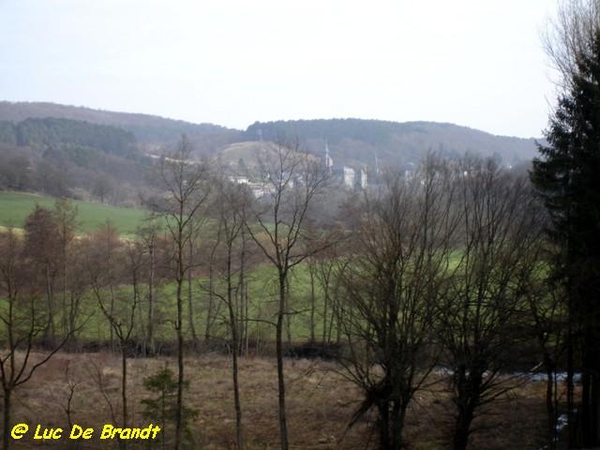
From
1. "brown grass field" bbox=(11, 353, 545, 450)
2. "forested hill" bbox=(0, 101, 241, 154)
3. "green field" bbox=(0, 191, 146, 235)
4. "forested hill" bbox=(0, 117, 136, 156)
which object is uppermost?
"forested hill" bbox=(0, 101, 241, 154)

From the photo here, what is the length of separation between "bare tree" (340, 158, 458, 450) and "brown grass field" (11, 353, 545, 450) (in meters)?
1.44

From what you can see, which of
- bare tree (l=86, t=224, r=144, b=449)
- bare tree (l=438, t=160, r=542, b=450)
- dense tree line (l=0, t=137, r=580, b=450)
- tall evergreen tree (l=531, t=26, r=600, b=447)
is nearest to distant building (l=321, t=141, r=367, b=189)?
dense tree line (l=0, t=137, r=580, b=450)

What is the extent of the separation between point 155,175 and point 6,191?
58.3 metres

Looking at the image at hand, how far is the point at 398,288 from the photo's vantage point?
14539mm

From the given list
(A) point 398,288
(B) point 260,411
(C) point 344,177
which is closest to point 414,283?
(A) point 398,288

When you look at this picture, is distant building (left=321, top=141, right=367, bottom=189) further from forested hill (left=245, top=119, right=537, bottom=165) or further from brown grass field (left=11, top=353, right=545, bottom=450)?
forested hill (left=245, top=119, right=537, bottom=165)

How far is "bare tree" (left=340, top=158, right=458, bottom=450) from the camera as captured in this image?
47.0 feet

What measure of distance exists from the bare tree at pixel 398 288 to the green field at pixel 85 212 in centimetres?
3601

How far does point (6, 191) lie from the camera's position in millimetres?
67312

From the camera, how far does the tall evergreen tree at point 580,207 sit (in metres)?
14.0

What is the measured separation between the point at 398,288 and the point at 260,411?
1039cm

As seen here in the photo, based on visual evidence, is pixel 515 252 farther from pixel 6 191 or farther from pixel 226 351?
pixel 6 191
